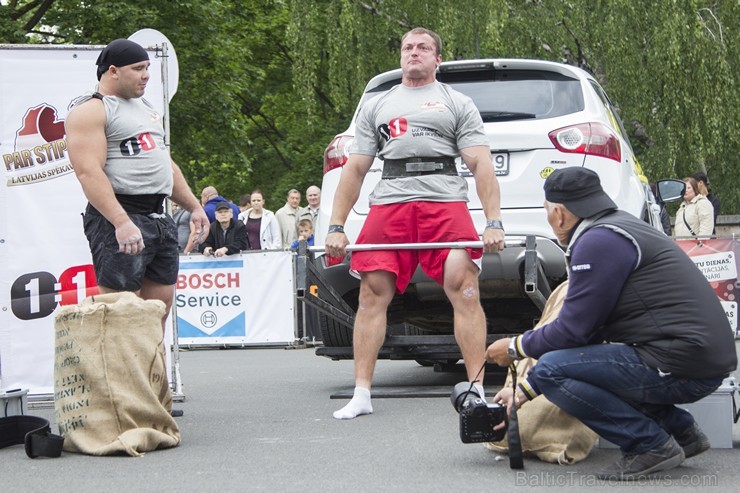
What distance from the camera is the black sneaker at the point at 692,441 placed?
541 centimetres

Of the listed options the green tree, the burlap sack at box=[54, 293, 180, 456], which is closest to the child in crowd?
the green tree

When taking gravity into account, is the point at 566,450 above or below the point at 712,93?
below

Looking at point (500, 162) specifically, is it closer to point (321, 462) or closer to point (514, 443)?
point (321, 462)

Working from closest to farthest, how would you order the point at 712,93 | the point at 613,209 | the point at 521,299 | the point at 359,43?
the point at 613,209 < the point at 521,299 < the point at 712,93 < the point at 359,43

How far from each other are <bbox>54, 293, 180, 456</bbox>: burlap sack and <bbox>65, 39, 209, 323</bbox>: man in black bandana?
0.51m

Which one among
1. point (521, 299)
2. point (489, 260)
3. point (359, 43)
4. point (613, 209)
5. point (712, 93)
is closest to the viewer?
point (613, 209)

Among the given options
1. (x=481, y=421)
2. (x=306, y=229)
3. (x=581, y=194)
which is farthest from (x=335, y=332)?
(x=306, y=229)

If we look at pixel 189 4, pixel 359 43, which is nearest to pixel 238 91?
pixel 189 4

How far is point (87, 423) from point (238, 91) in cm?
2717

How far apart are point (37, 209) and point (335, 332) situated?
213cm

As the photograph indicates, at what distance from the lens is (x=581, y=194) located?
17.5ft

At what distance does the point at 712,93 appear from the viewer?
21.1 metres

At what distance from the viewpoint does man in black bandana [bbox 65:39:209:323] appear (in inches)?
262

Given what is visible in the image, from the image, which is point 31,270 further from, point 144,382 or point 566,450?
point 566,450
